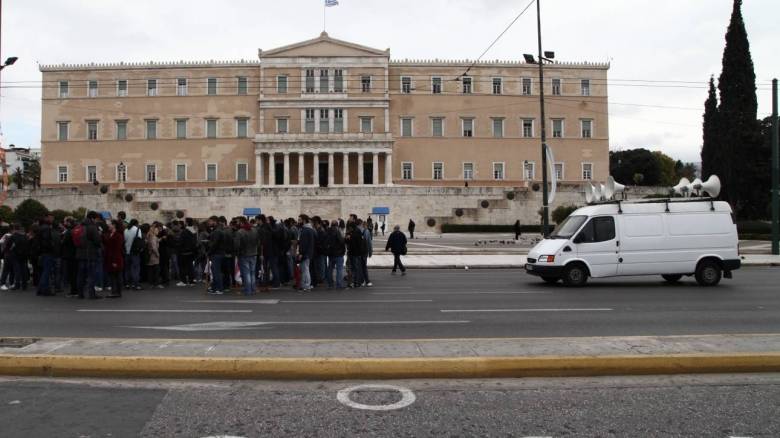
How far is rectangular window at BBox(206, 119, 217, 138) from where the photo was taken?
7275 centimetres

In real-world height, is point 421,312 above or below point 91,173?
below

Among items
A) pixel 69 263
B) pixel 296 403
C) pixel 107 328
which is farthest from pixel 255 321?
pixel 69 263

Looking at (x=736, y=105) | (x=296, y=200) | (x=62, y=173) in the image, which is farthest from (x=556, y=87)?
(x=62, y=173)

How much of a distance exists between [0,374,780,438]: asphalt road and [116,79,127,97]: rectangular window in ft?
242

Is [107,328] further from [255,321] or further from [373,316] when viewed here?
[373,316]

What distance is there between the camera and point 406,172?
73.0 m

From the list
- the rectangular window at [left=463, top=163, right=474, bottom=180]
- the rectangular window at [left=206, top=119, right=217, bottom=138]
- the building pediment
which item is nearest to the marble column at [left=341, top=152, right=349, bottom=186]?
the building pediment

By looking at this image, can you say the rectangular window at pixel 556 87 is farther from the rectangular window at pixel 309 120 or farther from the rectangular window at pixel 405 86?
the rectangular window at pixel 309 120

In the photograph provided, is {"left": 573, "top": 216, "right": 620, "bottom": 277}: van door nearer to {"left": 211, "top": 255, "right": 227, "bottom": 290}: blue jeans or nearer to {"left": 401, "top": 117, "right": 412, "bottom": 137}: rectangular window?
{"left": 211, "top": 255, "right": 227, "bottom": 290}: blue jeans

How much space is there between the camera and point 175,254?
58.2ft

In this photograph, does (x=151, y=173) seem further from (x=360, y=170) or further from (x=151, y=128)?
(x=360, y=170)

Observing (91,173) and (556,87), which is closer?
(91,173)

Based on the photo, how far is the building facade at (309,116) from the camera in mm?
71562

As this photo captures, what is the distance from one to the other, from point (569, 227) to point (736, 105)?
3838 cm
